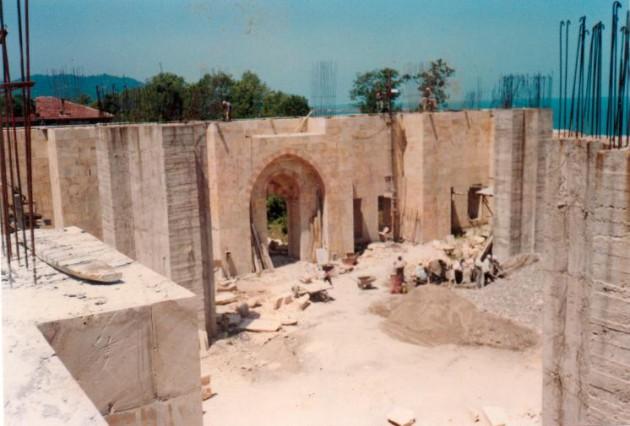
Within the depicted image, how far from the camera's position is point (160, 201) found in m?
Result: 13.4

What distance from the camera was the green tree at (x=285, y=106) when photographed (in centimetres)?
4553

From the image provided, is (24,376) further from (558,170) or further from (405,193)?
(405,193)

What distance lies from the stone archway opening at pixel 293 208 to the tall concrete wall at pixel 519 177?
6.16 metres

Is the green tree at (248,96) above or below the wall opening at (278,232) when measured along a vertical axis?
above

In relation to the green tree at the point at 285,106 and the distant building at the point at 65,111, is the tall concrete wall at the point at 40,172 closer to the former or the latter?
the distant building at the point at 65,111

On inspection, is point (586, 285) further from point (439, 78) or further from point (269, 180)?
point (439, 78)

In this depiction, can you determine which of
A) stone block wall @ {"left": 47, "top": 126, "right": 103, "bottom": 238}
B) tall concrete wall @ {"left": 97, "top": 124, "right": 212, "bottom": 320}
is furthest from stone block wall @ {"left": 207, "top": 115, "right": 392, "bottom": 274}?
tall concrete wall @ {"left": 97, "top": 124, "right": 212, "bottom": 320}

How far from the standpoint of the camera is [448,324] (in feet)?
47.5

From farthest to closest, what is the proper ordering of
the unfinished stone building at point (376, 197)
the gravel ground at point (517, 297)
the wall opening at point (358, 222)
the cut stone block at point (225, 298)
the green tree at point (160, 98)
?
the green tree at point (160, 98) < the wall opening at point (358, 222) < the cut stone block at point (225, 298) < the gravel ground at point (517, 297) < the unfinished stone building at point (376, 197)

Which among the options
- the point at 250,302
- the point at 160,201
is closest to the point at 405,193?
the point at 250,302

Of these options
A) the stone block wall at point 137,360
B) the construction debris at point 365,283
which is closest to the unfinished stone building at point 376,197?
the construction debris at point 365,283

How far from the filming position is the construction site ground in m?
11.1

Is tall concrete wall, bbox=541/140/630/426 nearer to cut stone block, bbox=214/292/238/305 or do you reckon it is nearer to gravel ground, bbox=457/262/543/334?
gravel ground, bbox=457/262/543/334

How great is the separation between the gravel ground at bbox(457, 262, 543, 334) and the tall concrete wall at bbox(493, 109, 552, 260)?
2142 millimetres
